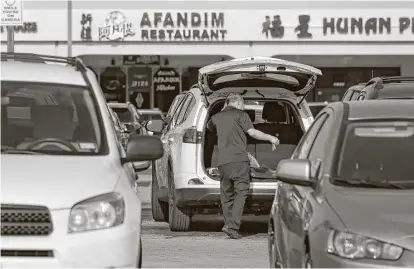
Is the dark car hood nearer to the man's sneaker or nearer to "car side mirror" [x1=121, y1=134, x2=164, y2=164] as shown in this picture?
"car side mirror" [x1=121, y1=134, x2=164, y2=164]

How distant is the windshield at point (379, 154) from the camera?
8539 millimetres

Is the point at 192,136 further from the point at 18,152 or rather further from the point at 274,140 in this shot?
the point at 18,152

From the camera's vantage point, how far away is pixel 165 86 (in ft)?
150

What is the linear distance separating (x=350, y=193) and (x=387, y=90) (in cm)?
706

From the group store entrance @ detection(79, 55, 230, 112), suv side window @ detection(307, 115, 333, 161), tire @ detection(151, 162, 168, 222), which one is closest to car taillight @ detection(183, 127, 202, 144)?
tire @ detection(151, 162, 168, 222)

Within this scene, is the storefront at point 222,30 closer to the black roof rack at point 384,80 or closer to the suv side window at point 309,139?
the black roof rack at point 384,80

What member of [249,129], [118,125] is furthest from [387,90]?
[118,125]

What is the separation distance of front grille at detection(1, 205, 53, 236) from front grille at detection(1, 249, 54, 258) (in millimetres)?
116

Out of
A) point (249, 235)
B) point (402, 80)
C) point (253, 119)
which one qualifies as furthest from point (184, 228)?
point (402, 80)

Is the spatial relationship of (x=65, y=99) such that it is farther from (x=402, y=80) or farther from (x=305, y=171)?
(x=402, y=80)

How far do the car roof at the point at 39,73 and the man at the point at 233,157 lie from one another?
5.26 m

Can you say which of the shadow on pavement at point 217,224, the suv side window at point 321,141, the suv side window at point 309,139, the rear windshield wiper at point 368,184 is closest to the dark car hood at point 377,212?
the rear windshield wiper at point 368,184

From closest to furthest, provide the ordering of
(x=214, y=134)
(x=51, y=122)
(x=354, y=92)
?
(x=51, y=122), (x=214, y=134), (x=354, y=92)

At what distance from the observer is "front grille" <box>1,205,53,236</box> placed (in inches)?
309
